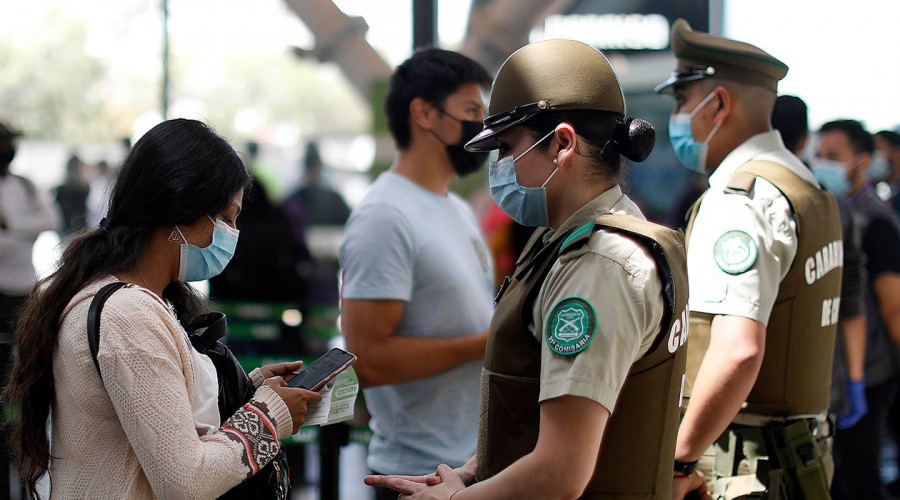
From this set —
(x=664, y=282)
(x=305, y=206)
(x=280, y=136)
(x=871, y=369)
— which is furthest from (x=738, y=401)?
(x=280, y=136)

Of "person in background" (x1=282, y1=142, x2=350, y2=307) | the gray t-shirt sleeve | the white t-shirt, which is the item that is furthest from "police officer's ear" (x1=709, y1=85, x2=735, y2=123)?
"person in background" (x1=282, y1=142, x2=350, y2=307)

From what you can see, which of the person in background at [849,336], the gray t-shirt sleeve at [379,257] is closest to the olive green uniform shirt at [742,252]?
the gray t-shirt sleeve at [379,257]

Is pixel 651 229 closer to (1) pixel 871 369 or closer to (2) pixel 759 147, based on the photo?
(2) pixel 759 147

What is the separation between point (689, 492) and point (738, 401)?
0.91 feet

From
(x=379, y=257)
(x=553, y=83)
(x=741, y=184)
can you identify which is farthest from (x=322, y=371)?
(x=741, y=184)

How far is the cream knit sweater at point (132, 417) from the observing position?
1863mm

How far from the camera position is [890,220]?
4887 mm

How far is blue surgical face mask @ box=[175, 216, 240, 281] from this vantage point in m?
2.14

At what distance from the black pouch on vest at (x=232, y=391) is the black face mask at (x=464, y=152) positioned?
1197 millimetres

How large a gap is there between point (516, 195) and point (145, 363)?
845 millimetres

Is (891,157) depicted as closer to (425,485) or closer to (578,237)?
(578,237)

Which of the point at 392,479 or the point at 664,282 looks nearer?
the point at 664,282

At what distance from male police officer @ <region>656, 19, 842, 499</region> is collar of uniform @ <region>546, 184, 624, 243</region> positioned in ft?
A: 2.44

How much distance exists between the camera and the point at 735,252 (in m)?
2.52
